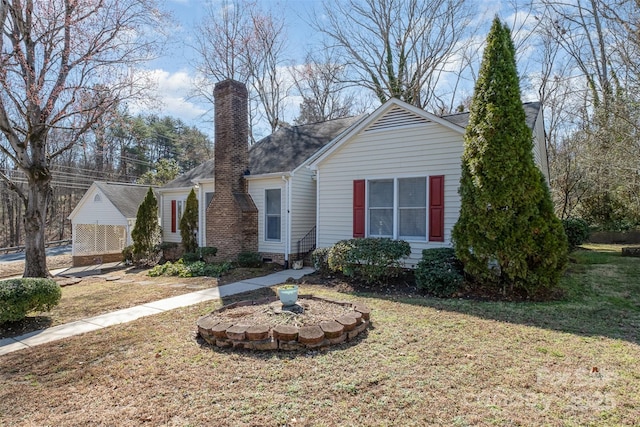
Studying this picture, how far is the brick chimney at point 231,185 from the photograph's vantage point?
12156mm

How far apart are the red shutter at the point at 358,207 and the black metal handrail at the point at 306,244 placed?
2783 mm

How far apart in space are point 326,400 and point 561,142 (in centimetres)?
2406

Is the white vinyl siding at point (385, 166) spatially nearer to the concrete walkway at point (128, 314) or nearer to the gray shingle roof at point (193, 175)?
the concrete walkway at point (128, 314)

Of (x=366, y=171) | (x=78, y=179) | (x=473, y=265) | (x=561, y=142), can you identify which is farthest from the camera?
(x=78, y=179)

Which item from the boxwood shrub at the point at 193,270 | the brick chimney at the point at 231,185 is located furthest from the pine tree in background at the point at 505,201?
the brick chimney at the point at 231,185

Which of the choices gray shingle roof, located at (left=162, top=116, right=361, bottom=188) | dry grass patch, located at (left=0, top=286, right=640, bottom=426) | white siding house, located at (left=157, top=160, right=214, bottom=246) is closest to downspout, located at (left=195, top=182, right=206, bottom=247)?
gray shingle roof, located at (left=162, top=116, right=361, bottom=188)

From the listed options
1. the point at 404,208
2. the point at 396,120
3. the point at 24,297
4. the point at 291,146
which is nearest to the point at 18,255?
the point at 291,146

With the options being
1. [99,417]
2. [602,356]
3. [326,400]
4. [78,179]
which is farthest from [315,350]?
[78,179]

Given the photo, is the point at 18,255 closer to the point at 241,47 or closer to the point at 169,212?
the point at 169,212

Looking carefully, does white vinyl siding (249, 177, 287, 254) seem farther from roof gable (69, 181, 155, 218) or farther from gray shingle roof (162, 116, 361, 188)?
roof gable (69, 181, 155, 218)

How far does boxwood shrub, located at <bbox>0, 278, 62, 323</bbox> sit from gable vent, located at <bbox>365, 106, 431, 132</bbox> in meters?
7.99

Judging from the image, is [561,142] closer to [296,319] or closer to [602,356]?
[602,356]

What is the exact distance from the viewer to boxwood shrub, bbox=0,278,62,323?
555cm

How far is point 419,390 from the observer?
3262 mm
